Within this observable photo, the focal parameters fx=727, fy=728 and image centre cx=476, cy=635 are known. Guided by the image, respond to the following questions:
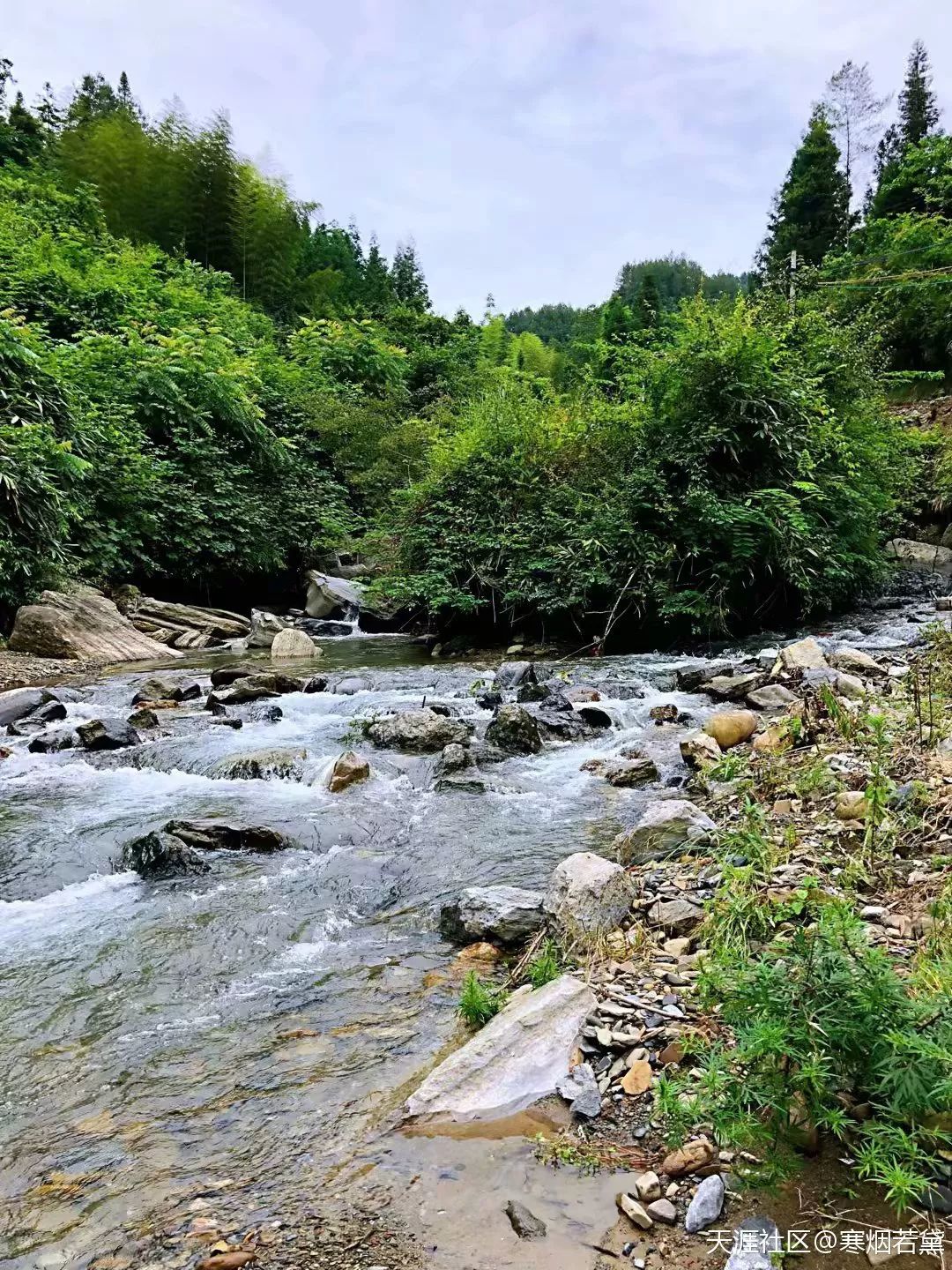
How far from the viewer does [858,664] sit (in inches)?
297

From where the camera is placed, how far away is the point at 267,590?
18.9 meters

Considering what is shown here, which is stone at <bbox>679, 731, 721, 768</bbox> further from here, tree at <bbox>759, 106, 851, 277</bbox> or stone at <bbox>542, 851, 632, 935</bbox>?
tree at <bbox>759, 106, 851, 277</bbox>

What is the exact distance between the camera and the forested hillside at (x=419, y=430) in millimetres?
11531

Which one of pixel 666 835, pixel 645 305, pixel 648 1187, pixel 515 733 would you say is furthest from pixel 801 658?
pixel 645 305

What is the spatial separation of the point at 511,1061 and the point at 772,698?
17.4 ft

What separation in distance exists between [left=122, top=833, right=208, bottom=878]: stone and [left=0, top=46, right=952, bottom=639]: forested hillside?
8038mm

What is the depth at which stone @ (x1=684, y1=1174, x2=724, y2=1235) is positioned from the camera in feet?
5.52

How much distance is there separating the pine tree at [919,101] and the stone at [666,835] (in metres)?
42.6

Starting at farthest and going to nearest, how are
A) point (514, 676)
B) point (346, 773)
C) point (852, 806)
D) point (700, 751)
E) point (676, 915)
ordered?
point (514, 676)
point (346, 773)
point (700, 751)
point (852, 806)
point (676, 915)

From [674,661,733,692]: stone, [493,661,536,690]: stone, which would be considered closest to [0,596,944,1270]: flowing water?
[674,661,733,692]: stone

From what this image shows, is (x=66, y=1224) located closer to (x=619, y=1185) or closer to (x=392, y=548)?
(x=619, y=1185)

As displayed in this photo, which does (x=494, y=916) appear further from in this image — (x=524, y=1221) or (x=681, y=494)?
(x=681, y=494)

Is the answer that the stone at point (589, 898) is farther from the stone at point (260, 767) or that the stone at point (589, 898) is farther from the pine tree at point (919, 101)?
the pine tree at point (919, 101)

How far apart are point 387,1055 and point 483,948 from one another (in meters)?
0.83
